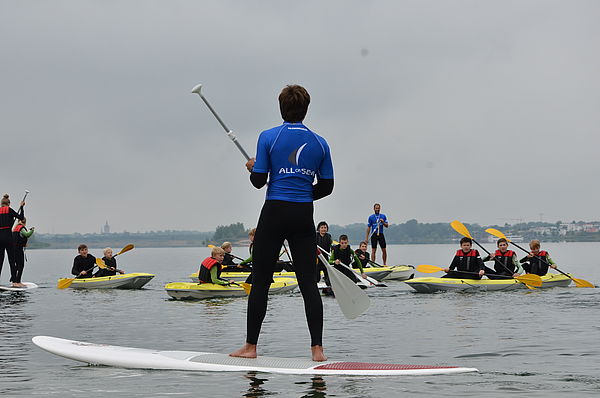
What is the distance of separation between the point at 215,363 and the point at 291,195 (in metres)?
1.50

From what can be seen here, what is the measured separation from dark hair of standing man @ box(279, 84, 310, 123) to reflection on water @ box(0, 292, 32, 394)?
285cm

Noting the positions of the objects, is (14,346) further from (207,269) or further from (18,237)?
(18,237)

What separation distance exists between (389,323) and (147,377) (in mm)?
5263

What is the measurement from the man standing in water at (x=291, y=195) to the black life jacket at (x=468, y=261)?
1133 cm

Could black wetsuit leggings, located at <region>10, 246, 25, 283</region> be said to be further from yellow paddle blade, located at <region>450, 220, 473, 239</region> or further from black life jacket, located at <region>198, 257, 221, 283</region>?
yellow paddle blade, located at <region>450, 220, 473, 239</region>

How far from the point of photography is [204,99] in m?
7.23

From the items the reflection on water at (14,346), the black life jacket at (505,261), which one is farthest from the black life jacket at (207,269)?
the black life jacket at (505,261)

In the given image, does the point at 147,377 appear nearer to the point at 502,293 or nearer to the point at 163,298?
the point at 163,298

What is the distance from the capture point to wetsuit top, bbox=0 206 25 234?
16.8 meters

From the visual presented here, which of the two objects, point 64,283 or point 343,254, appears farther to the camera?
point 64,283

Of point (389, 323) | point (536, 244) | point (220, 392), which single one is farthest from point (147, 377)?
point (536, 244)

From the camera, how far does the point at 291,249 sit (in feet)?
19.9

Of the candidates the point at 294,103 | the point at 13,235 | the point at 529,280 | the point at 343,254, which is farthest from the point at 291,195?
the point at 13,235

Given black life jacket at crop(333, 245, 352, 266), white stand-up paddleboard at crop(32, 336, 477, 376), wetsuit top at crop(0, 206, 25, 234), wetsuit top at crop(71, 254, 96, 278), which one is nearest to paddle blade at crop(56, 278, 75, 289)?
wetsuit top at crop(71, 254, 96, 278)
